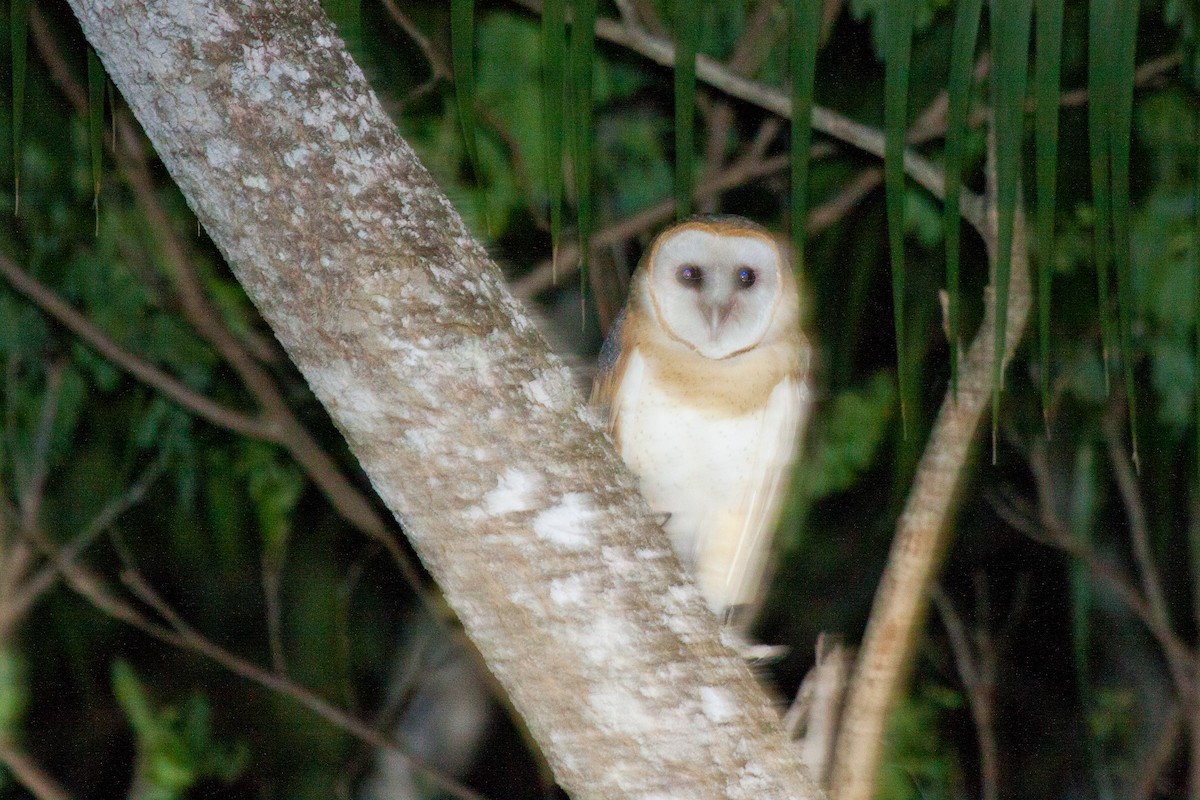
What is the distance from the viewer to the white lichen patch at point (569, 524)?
3.59 ft

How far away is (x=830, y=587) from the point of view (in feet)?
13.9

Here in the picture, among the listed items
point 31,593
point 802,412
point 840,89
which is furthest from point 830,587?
point 31,593

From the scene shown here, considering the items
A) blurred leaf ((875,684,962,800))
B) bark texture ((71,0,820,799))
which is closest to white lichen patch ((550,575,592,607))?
bark texture ((71,0,820,799))

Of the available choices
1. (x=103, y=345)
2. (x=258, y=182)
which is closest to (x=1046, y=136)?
(x=258, y=182)

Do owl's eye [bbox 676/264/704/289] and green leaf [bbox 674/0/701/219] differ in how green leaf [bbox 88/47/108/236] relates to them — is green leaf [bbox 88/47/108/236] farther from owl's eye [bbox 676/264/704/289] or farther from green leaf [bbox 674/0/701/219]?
owl's eye [bbox 676/264/704/289]

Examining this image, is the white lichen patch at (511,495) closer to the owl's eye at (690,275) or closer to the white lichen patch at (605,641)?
the white lichen patch at (605,641)

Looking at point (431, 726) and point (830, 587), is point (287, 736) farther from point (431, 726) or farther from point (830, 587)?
point (830, 587)

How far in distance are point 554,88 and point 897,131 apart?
34cm

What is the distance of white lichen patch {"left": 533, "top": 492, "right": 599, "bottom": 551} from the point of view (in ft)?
3.59

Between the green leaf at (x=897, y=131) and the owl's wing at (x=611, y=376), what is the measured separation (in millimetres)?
1014

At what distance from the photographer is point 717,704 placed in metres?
1.11

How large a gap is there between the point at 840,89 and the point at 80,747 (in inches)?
164

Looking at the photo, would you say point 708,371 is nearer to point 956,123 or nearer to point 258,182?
point 956,123

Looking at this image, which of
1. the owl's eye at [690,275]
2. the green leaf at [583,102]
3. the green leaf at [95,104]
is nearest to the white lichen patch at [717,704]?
the green leaf at [583,102]
